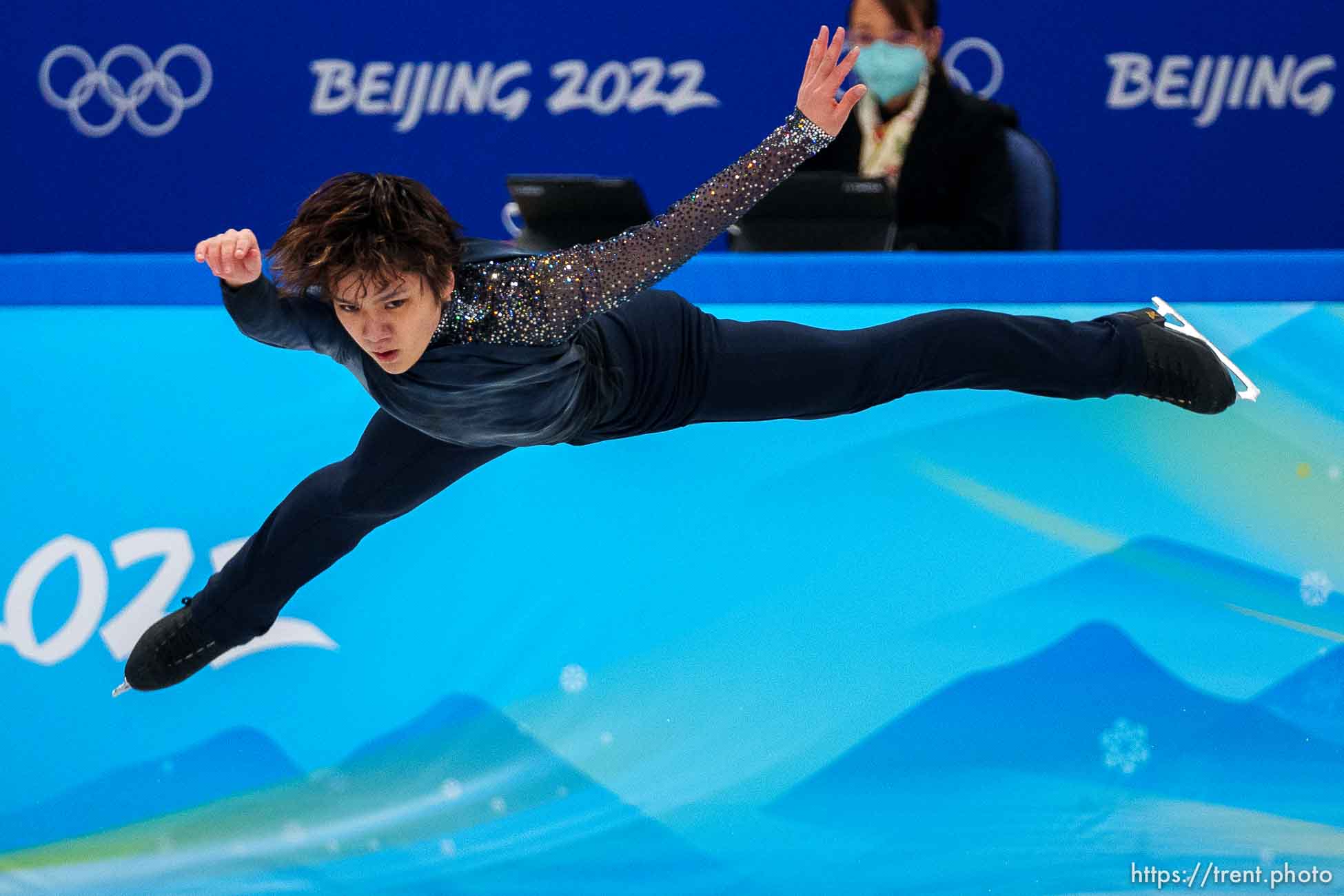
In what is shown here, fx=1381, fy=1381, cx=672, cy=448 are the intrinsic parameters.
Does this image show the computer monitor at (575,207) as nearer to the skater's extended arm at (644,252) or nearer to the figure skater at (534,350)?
the figure skater at (534,350)

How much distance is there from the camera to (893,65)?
3.05 m

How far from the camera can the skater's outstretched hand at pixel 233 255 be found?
1526 millimetres

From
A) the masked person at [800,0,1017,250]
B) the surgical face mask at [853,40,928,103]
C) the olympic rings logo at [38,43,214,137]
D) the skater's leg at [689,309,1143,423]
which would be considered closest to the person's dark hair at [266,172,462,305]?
the skater's leg at [689,309,1143,423]

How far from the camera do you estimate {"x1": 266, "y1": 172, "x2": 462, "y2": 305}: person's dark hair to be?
5.24ft

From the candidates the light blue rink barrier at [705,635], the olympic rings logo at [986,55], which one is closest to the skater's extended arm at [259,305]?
the light blue rink barrier at [705,635]

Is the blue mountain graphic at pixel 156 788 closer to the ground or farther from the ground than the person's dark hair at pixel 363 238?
closer to the ground

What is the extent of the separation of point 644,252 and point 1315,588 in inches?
45.5

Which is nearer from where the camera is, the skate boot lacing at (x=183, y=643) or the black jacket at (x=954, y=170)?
→ the skate boot lacing at (x=183, y=643)

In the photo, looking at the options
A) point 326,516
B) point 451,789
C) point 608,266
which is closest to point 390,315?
point 608,266

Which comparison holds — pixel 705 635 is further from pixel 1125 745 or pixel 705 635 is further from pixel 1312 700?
pixel 1312 700

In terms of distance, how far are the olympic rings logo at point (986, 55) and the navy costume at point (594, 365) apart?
2503mm

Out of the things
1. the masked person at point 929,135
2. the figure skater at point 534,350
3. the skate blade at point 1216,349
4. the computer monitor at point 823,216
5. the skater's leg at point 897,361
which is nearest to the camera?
the figure skater at point 534,350

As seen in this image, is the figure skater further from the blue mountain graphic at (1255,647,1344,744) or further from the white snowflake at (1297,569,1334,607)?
the blue mountain graphic at (1255,647,1344,744)

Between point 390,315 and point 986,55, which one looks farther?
point 986,55
